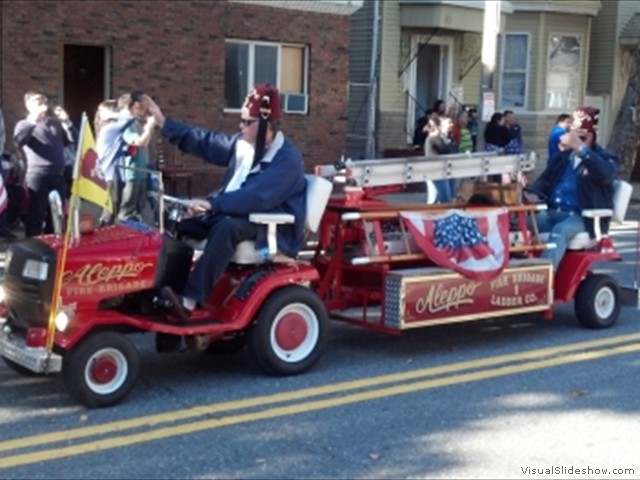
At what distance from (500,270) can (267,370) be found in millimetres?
2187

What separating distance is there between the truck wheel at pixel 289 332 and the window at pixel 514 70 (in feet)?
68.6

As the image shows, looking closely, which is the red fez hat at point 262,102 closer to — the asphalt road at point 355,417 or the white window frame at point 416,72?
the asphalt road at point 355,417

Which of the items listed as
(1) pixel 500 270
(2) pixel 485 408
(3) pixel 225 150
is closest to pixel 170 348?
(3) pixel 225 150

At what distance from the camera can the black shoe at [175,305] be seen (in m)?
7.22

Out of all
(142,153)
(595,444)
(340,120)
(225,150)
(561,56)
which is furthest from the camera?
(561,56)

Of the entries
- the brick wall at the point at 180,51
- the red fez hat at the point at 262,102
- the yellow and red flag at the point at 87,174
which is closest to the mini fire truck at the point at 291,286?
the yellow and red flag at the point at 87,174

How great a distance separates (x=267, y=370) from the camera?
7.69m

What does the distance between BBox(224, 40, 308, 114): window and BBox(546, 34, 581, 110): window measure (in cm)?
889

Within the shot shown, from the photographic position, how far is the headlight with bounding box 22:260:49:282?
22.3 ft

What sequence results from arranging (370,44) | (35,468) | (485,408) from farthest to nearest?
(370,44), (485,408), (35,468)

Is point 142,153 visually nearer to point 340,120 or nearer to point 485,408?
point 485,408

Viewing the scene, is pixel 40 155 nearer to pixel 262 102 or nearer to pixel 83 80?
pixel 262 102

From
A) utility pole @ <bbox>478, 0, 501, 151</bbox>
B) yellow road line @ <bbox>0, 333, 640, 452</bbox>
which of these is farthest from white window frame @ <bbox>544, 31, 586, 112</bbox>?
yellow road line @ <bbox>0, 333, 640, 452</bbox>

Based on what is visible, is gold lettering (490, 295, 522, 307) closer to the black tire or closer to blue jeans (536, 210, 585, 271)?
blue jeans (536, 210, 585, 271)
